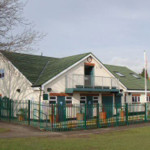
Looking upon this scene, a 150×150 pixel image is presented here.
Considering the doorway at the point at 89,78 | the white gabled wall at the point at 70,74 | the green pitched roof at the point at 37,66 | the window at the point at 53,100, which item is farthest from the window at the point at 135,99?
the window at the point at 53,100

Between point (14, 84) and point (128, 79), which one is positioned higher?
point (128, 79)

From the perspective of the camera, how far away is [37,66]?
80.3ft

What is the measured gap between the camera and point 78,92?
922 inches

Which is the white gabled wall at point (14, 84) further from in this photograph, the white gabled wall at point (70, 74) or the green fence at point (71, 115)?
the green fence at point (71, 115)

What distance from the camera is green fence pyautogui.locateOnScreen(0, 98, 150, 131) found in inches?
635

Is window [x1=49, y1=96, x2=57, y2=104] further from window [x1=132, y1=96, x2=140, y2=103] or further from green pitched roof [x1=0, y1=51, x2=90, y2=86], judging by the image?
window [x1=132, y1=96, x2=140, y2=103]

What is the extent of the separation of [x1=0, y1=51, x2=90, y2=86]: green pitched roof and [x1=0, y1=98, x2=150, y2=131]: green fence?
114 inches

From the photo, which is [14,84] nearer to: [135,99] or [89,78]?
[89,78]

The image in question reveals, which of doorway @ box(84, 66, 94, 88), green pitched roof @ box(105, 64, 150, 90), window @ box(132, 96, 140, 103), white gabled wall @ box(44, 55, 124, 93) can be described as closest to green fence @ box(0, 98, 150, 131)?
white gabled wall @ box(44, 55, 124, 93)

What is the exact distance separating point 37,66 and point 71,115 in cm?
920

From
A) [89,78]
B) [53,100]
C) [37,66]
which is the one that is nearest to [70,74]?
[89,78]

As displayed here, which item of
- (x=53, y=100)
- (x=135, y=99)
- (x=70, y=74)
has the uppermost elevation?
(x=70, y=74)

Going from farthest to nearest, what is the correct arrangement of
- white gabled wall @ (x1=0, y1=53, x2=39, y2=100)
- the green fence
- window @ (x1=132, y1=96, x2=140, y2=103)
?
window @ (x1=132, y1=96, x2=140, y2=103)
white gabled wall @ (x1=0, y1=53, x2=39, y2=100)
the green fence

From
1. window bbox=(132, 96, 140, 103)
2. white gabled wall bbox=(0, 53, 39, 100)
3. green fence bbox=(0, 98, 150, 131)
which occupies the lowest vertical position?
green fence bbox=(0, 98, 150, 131)
